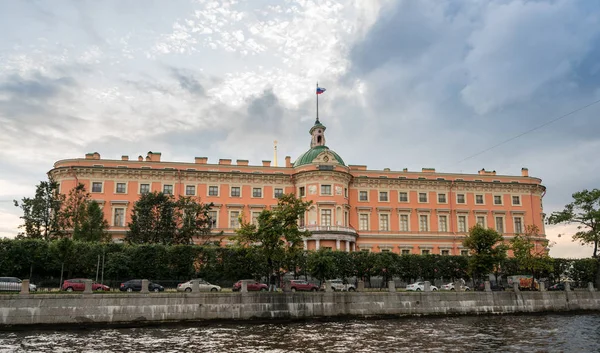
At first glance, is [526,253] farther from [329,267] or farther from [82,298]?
[82,298]

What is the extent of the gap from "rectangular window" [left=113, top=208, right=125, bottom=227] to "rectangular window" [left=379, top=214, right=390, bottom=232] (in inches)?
1373

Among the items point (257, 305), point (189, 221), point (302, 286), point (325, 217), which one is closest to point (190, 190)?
point (189, 221)

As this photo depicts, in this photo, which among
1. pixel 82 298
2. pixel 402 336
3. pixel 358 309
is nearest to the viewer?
pixel 402 336

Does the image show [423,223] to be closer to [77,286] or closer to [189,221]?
[189,221]

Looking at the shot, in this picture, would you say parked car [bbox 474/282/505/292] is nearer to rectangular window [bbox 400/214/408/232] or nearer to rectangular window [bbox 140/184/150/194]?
rectangular window [bbox 400/214/408/232]

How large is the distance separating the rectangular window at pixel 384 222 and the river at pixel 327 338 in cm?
3280

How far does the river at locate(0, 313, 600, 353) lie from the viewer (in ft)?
84.9

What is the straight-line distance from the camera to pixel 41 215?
179 feet

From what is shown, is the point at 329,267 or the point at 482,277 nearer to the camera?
the point at 329,267

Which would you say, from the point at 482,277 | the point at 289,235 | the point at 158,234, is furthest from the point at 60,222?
the point at 482,277

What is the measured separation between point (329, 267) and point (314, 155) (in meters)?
27.6

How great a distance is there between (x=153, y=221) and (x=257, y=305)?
2347 centimetres

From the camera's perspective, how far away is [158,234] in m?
55.5

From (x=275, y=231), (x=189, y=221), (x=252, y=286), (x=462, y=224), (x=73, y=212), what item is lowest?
(x=252, y=286)
